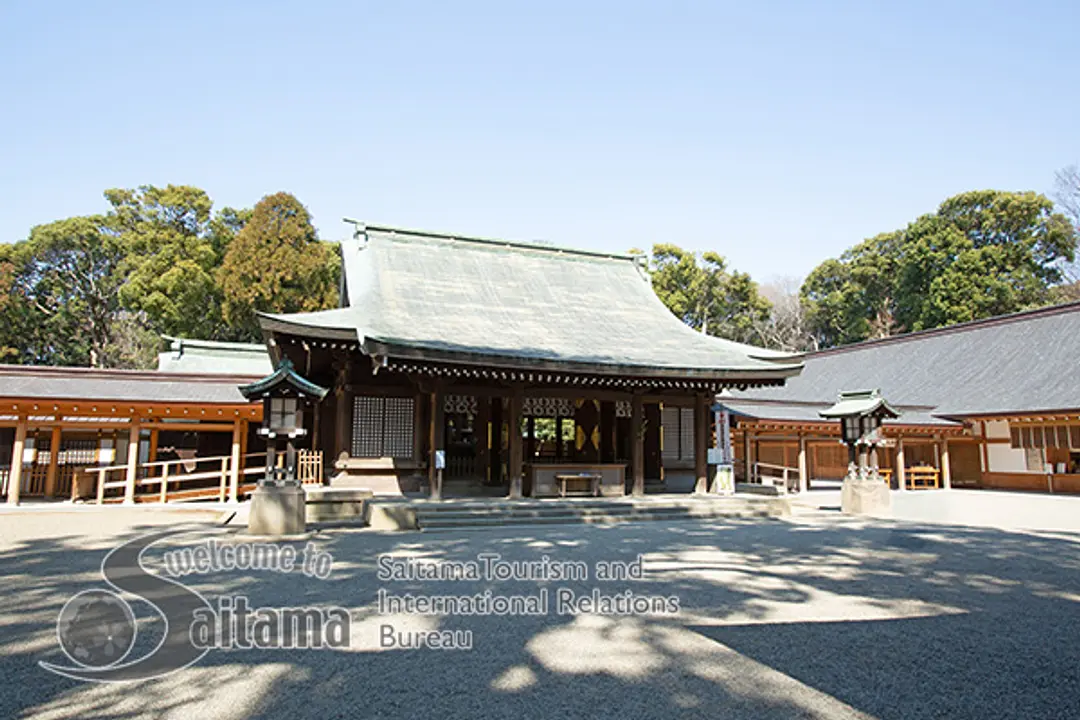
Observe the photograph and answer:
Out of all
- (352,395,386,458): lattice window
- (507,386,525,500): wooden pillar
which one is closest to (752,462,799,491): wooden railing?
(507,386,525,500): wooden pillar

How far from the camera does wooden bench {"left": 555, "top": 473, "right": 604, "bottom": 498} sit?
1360 cm

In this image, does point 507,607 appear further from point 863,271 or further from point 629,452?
point 863,271

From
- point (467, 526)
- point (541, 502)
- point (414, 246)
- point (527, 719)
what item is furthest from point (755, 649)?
point (414, 246)

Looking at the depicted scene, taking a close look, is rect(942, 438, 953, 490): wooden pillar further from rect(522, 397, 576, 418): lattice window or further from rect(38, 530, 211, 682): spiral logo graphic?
rect(38, 530, 211, 682): spiral logo graphic

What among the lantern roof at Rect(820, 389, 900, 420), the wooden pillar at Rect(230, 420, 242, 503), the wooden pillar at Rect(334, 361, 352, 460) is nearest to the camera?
the wooden pillar at Rect(334, 361, 352, 460)

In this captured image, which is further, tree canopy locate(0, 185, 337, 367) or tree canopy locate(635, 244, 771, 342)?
tree canopy locate(635, 244, 771, 342)

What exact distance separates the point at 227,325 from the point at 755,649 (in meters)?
31.9

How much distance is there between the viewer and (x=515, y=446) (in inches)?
508

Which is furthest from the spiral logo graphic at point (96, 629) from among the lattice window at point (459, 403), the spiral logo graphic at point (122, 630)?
the lattice window at point (459, 403)

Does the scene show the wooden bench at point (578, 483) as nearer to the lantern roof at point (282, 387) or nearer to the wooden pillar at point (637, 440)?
the wooden pillar at point (637, 440)

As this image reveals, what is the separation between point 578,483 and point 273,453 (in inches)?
246

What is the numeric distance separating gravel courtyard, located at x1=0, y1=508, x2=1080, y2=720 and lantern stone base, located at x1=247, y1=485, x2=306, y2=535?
59.6 inches

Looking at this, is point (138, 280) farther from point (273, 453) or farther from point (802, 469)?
point (802, 469)

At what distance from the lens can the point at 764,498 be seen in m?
13.6
